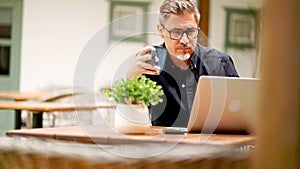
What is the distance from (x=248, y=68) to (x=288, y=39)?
781 centimetres

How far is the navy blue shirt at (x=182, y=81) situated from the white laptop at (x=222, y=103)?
1.17 feet

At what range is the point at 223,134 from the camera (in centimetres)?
192

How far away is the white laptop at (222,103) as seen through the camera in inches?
70.7

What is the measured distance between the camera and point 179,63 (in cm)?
227

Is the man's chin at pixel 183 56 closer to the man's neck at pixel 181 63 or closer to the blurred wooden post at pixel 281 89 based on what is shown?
the man's neck at pixel 181 63

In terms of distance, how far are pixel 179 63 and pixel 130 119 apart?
507 mm

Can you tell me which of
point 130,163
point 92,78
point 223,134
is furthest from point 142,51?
point 130,163

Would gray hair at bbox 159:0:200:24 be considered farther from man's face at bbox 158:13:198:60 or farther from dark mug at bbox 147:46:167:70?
dark mug at bbox 147:46:167:70

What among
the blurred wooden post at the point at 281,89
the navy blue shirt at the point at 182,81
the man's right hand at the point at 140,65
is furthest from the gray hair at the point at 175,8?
the blurred wooden post at the point at 281,89

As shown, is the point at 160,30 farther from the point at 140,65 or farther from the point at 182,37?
the point at 140,65

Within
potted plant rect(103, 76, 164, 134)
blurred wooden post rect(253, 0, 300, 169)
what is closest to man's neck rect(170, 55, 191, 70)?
potted plant rect(103, 76, 164, 134)

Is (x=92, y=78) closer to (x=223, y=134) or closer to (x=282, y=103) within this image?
(x=223, y=134)

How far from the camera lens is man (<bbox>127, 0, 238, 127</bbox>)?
7.15ft

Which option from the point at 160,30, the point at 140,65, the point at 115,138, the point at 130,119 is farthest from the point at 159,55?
the point at 115,138
